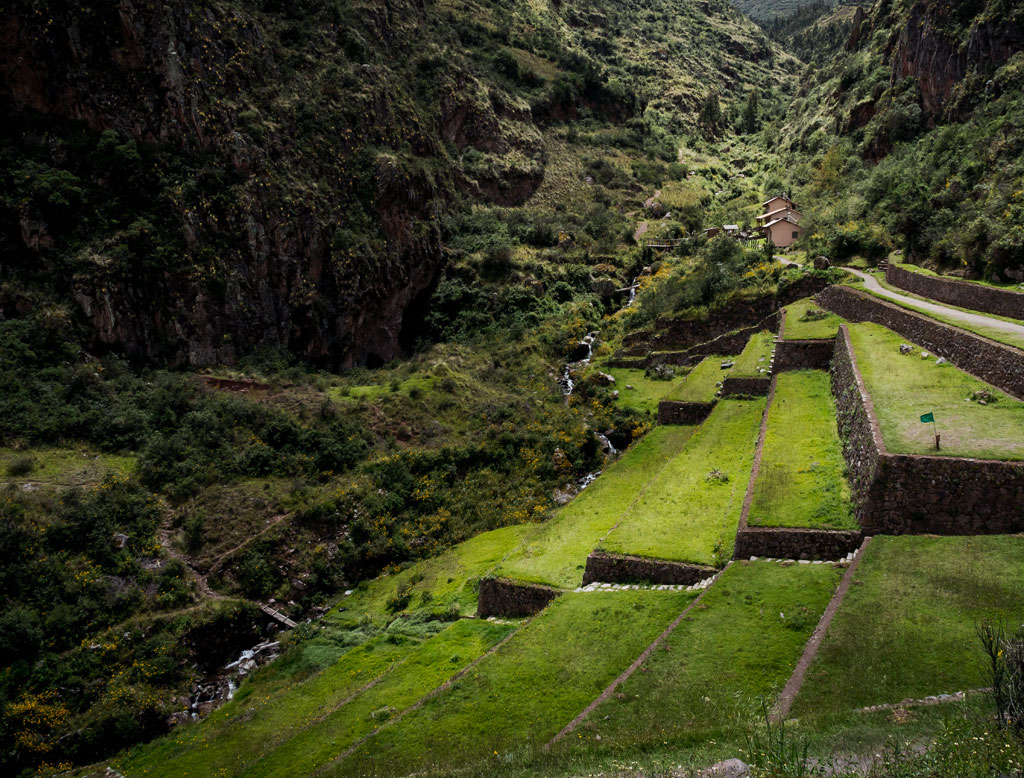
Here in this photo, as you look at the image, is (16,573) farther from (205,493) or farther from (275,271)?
(275,271)

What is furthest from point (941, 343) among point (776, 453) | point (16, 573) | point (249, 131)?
point (249, 131)

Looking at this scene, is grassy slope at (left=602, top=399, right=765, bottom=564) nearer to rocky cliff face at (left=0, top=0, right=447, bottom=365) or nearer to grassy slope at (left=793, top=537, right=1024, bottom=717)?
grassy slope at (left=793, top=537, right=1024, bottom=717)

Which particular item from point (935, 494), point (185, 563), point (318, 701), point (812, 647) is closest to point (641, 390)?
point (935, 494)

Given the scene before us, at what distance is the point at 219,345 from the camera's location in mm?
35031

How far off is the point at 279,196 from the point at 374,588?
→ 26784 mm

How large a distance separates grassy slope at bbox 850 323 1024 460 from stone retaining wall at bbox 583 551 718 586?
17.8 feet

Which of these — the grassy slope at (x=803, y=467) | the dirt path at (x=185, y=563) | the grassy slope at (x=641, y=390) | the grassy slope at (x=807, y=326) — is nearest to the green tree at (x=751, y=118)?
the grassy slope at (x=641, y=390)

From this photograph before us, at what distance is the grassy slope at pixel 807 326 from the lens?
83.8ft

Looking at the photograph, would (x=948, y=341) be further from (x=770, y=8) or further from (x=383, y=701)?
(x=770, y=8)

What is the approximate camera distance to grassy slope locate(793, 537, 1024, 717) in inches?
339

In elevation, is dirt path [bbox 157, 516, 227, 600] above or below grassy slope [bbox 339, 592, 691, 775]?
below

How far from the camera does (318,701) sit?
16.5 m

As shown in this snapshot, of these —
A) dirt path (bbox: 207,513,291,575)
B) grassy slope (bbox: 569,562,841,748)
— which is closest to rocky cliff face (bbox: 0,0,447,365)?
dirt path (bbox: 207,513,291,575)

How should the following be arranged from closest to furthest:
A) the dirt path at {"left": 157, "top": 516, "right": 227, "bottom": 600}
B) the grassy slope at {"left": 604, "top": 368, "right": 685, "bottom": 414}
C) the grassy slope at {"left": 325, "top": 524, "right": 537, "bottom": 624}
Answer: the grassy slope at {"left": 325, "top": 524, "right": 537, "bottom": 624}, the dirt path at {"left": 157, "top": 516, "right": 227, "bottom": 600}, the grassy slope at {"left": 604, "top": 368, "right": 685, "bottom": 414}
